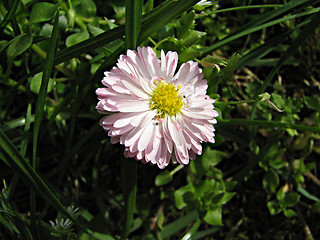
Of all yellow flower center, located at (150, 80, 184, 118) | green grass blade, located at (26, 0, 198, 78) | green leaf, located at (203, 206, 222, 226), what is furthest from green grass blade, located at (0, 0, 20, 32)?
green leaf, located at (203, 206, 222, 226)

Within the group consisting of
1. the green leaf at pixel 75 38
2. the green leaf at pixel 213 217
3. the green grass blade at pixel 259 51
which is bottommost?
the green leaf at pixel 213 217

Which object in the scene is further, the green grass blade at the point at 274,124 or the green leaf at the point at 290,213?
the green leaf at the point at 290,213

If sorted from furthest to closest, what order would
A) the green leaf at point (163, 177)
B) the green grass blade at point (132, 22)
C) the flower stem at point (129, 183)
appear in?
the green leaf at point (163, 177) < the flower stem at point (129, 183) < the green grass blade at point (132, 22)

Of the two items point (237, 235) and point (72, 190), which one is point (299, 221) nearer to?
point (237, 235)

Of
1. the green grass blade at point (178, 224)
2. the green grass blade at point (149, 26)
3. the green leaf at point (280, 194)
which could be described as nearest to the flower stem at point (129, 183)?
the green grass blade at point (178, 224)

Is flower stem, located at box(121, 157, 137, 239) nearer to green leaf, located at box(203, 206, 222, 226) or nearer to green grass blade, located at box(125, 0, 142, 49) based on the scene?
green leaf, located at box(203, 206, 222, 226)

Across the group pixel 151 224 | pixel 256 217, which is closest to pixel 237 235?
pixel 256 217

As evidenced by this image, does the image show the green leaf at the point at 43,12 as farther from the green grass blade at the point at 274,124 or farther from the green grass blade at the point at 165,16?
the green grass blade at the point at 274,124
